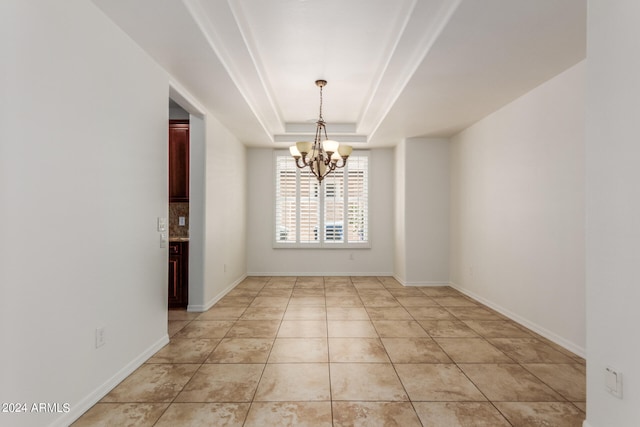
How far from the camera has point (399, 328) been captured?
360 cm

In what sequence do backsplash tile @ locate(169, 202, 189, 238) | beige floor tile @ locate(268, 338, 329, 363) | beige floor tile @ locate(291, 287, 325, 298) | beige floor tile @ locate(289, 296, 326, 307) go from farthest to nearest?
beige floor tile @ locate(291, 287, 325, 298)
backsplash tile @ locate(169, 202, 189, 238)
beige floor tile @ locate(289, 296, 326, 307)
beige floor tile @ locate(268, 338, 329, 363)

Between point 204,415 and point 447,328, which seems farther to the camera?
point 447,328

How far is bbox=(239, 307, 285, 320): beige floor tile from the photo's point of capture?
4.00m

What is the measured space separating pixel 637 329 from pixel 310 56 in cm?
321

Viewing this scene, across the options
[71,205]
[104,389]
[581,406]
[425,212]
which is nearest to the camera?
[71,205]

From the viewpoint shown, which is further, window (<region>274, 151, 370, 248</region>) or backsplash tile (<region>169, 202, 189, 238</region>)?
window (<region>274, 151, 370, 248</region>)

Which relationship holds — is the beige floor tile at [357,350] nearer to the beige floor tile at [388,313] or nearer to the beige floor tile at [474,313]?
the beige floor tile at [388,313]

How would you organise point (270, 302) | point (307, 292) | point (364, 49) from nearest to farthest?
point (364, 49), point (270, 302), point (307, 292)

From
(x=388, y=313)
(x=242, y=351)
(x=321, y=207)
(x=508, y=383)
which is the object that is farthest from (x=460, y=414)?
(x=321, y=207)

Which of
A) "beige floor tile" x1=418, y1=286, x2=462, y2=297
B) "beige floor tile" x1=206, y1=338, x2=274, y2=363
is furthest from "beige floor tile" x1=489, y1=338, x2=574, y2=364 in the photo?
"beige floor tile" x1=206, y1=338, x2=274, y2=363

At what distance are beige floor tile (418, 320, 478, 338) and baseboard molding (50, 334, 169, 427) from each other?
2605 millimetres

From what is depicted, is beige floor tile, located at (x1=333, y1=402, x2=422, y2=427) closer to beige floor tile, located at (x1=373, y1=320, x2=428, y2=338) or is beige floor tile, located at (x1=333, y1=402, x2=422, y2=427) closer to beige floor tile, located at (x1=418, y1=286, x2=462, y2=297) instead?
beige floor tile, located at (x1=373, y1=320, x2=428, y2=338)

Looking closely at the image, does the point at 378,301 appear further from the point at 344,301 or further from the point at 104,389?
the point at 104,389

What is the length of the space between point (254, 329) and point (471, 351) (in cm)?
210
